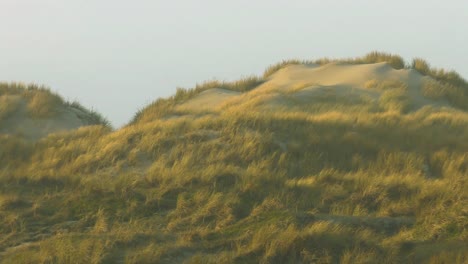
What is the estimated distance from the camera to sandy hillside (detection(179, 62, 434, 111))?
14703 millimetres

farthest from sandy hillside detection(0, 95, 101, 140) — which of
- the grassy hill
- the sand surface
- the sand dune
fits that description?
the sand dune

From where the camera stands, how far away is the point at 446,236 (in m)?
7.01

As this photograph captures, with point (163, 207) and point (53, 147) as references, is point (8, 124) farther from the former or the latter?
point (163, 207)

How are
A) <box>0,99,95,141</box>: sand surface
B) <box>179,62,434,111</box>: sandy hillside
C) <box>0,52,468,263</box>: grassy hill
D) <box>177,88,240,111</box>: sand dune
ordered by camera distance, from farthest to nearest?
<box>177,88,240,111</box>: sand dune < <box>179,62,434,111</box>: sandy hillside < <box>0,99,95,141</box>: sand surface < <box>0,52,468,263</box>: grassy hill

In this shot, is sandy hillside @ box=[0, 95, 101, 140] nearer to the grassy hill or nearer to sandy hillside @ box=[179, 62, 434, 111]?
the grassy hill

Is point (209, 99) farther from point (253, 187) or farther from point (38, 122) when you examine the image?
point (253, 187)

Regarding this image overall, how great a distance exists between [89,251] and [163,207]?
1842 mm

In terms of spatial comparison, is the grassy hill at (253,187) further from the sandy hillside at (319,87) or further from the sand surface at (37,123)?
the sand surface at (37,123)

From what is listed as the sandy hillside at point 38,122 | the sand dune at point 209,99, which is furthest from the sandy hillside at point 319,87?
the sandy hillside at point 38,122

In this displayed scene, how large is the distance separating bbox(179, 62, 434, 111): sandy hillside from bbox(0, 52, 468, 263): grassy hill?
219 millimetres

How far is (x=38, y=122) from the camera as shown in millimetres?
14031

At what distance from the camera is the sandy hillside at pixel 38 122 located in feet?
44.0

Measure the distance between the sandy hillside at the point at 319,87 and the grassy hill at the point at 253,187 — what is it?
0.22m

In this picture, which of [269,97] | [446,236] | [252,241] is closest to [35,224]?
[252,241]
